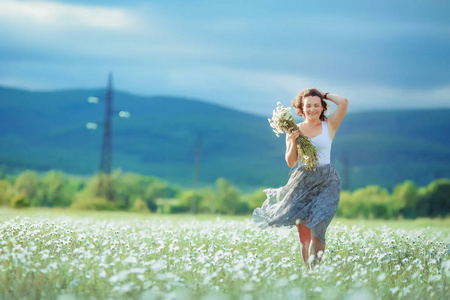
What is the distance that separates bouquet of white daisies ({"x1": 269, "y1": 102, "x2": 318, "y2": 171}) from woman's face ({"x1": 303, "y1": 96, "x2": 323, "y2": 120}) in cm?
44

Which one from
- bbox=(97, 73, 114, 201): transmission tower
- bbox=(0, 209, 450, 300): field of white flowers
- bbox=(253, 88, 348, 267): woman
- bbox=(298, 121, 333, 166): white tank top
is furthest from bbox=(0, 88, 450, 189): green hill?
bbox=(298, 121, 333, 166): white tank top

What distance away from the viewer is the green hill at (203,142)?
14025cm

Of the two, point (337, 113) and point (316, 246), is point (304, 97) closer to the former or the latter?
point (337, 113)

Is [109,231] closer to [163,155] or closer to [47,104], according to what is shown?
[163,155]

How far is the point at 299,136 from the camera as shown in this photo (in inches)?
323

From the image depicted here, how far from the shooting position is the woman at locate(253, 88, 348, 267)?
8.17m

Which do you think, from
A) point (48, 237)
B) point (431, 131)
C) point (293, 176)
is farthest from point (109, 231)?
point (431, 131)

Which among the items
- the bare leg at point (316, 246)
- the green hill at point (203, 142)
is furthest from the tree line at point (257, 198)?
the green hill at point (203, 142)

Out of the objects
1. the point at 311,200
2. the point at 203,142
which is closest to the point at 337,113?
the point at 311,200

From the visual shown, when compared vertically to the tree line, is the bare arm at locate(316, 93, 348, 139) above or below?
above

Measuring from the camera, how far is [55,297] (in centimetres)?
614

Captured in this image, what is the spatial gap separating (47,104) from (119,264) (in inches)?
7683

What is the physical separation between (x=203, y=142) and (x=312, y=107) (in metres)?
157

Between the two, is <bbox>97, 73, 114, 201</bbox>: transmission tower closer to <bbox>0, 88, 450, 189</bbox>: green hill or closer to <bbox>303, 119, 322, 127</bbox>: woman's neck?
<bbox>303, 119, 322, 127</bbox>: woman's neck
